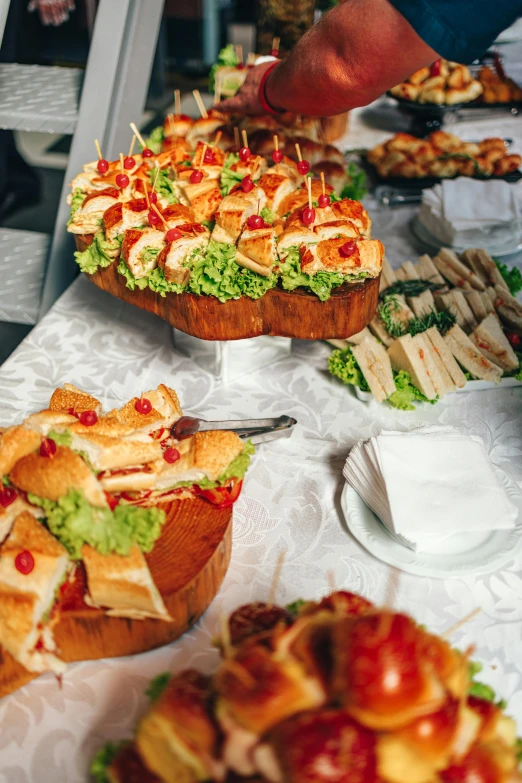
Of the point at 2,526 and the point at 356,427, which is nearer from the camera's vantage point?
the point at 2,526

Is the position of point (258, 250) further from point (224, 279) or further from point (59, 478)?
point (59, 478)

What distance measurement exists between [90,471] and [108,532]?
13 cm

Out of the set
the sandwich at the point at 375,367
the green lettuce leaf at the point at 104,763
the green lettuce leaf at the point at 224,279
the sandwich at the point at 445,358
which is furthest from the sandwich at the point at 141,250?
the green lettuce leaf at the point at 104,763

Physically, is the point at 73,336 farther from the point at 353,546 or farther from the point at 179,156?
the point at 353,546

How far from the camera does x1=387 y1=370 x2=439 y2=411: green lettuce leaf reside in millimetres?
2127

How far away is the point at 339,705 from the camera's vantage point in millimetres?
891

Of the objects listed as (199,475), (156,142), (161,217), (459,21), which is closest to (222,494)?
(199,475)

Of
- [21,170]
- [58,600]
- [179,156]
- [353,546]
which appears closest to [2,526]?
[58,600]

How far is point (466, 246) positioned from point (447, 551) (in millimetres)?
1723

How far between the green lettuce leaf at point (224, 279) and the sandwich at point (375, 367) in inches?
15.7

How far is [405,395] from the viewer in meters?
2.13

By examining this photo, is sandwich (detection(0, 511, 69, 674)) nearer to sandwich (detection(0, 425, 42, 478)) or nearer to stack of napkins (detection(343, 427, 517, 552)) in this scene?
sandwich (detection(0, 425, 42, 478))

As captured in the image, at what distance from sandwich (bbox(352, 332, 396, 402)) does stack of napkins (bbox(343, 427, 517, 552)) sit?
0.31 metres

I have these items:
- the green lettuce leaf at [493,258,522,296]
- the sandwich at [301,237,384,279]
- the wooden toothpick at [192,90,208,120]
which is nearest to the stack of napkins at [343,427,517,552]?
the sandwich at [301,237,384,279]
